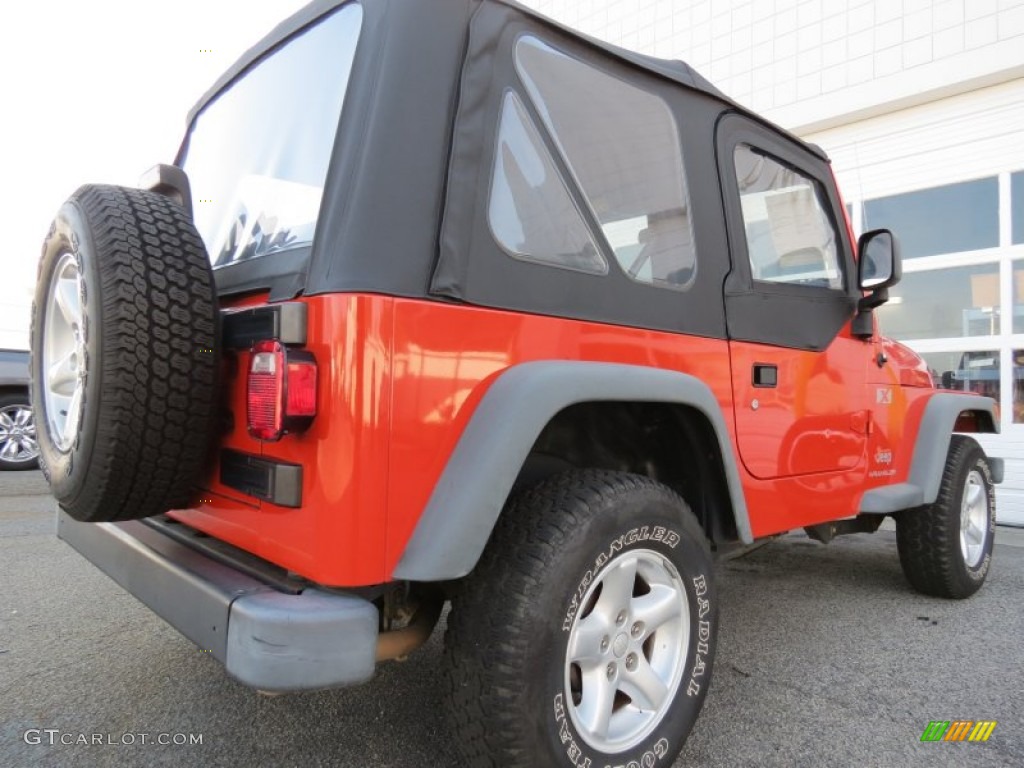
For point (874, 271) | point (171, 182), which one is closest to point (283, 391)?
point (171, 182)

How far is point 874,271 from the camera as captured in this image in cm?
302

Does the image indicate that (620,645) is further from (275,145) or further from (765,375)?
(275,145)

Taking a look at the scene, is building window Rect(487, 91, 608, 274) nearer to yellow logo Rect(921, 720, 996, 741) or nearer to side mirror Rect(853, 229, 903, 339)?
side mirror Rect(853, 229, 903, 339)

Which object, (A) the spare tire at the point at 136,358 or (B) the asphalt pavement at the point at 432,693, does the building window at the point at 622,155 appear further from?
(B) the asphalt pavement at the point at 432,693

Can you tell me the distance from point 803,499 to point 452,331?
1703 mm

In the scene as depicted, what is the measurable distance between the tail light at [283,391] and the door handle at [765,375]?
61.6 inches

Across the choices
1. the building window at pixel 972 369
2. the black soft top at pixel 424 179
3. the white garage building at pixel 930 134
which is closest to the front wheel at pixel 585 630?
the black soft top at pixel 424 179

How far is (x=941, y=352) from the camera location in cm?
668

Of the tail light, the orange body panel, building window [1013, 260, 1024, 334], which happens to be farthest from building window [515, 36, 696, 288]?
building window [1013, 260, 1024, 334]

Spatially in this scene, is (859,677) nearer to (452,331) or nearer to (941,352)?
(452,331)

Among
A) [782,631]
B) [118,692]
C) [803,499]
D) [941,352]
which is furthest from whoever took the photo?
[941,352]

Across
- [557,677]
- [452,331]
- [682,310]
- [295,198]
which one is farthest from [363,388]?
[682,310]

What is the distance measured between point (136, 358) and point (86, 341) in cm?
16

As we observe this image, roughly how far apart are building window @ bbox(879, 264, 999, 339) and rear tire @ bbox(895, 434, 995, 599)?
118 inches
